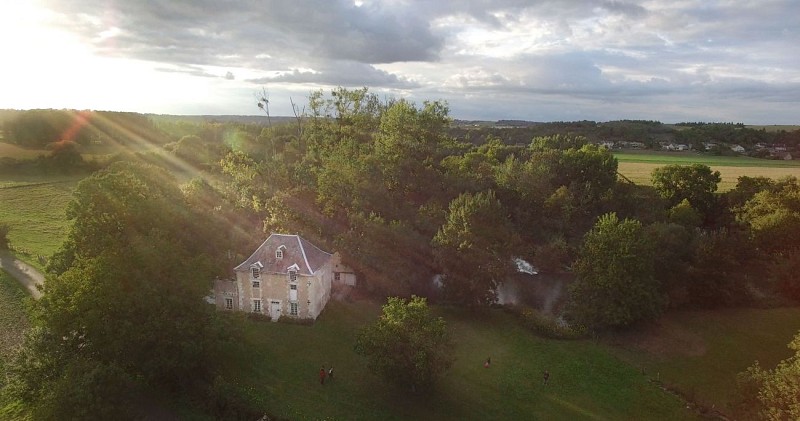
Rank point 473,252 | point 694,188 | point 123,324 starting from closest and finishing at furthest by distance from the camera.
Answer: point 123,324 → point 473,252 → point 694,188

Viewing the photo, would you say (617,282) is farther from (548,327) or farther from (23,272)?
(23,272)

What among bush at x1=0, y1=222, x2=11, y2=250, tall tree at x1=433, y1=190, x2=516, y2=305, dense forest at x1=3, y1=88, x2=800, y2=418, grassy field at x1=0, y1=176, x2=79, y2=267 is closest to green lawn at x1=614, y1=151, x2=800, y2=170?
dense forest at x1=3, y1=88, x2=800, y2=418

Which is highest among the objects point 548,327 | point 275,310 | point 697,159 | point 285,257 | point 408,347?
point 697,159

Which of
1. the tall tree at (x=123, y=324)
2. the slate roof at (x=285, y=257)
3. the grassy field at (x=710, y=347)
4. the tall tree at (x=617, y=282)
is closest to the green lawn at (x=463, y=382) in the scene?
the grassy field at (x=710, y=347)

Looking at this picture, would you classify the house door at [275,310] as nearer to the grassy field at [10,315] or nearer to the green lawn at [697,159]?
the grassy field at [10,315]

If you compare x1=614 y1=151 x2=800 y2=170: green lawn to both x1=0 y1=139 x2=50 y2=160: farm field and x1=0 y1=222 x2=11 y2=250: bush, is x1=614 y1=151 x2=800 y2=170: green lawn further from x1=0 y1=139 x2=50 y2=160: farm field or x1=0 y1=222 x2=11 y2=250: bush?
x1=0 y1=139 x2=50 y2=160: farm field

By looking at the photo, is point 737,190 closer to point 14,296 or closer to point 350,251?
point 350,251

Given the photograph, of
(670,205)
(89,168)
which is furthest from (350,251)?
(89,168)

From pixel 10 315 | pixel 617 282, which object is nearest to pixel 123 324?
pixel 10 315
